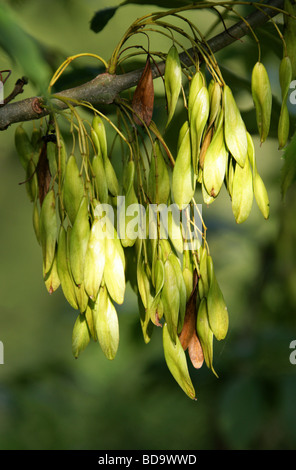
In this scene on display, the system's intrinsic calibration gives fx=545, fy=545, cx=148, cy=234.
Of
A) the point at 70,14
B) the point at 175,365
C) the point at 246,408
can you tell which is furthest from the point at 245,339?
the point at 70,14

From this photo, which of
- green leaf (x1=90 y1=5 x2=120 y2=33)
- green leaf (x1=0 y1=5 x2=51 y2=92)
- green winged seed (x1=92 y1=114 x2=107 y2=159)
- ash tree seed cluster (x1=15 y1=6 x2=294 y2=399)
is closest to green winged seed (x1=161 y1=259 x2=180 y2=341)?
A: ash tree seed cluster (x1=15 y1=6 x2=294 y2=399)

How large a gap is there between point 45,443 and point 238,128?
2.96 feet

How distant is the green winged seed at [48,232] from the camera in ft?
1.43

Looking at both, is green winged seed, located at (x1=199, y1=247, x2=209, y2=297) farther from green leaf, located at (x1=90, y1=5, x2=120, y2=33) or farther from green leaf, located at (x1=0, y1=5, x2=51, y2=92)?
green leaf, located at (x1=90, y1=5, x2=120, y2=33)

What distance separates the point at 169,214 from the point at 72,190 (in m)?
0.08

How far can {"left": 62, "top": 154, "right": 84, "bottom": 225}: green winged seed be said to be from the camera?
42 cm

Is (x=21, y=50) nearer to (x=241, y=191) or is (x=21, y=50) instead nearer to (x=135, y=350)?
(x=241, y=191)

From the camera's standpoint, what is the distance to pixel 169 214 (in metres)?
0.43

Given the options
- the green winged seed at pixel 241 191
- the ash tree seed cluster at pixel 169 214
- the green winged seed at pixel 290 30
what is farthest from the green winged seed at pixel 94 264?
the green winged seed at pixel 290 30

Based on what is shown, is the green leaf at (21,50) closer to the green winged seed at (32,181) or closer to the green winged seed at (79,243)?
the green winged seed at (79,243)

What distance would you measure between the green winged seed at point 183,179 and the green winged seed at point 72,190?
0.24 feet

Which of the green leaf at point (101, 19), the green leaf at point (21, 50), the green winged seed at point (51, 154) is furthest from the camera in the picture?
the green leaf at point (101, 19)

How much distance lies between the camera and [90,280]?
0.40 m

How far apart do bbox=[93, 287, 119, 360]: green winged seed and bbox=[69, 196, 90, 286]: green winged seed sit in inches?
1.0
